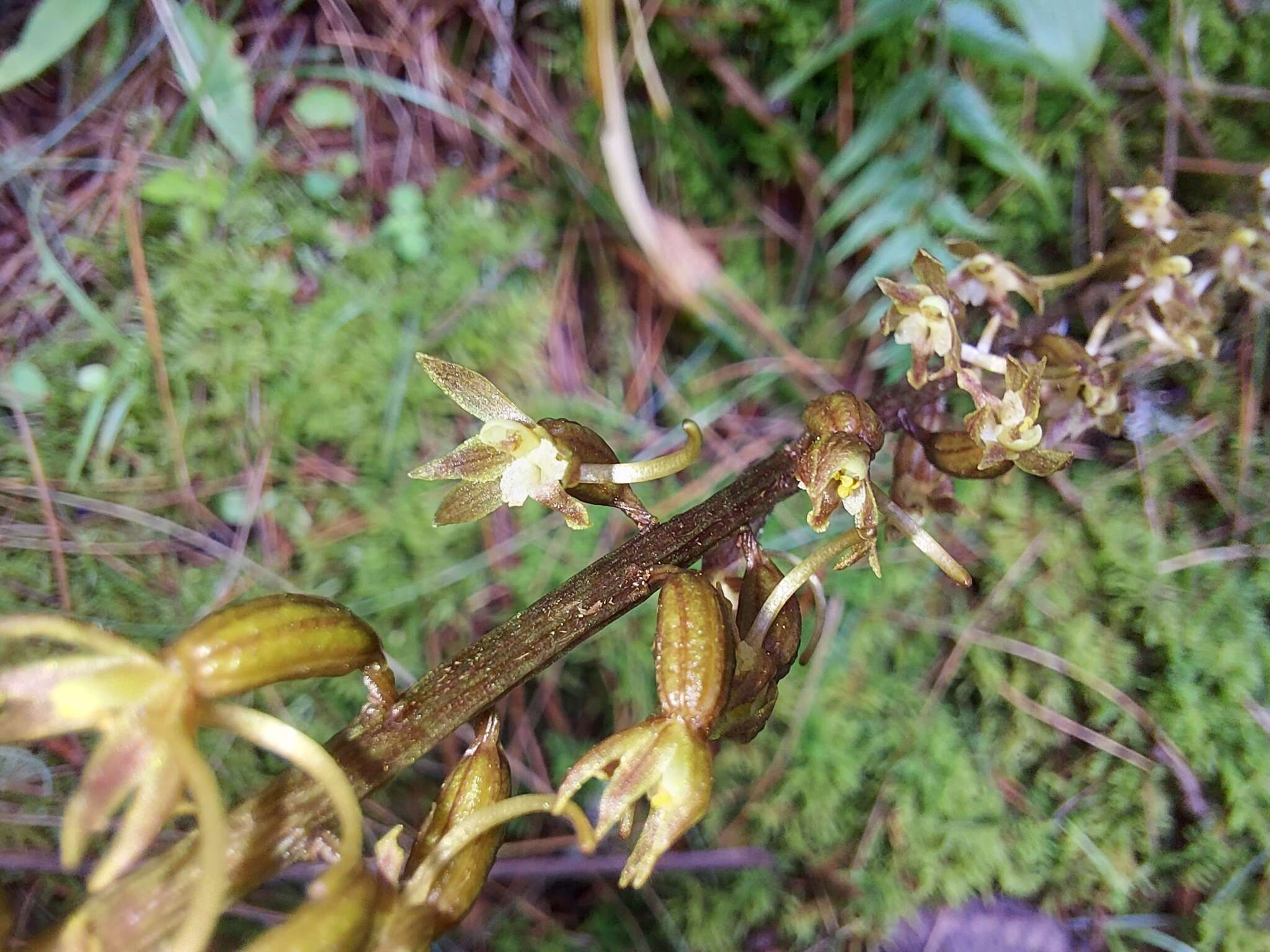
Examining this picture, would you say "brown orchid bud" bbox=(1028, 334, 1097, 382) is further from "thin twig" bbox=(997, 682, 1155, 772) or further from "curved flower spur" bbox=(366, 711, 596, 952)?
"curved flower spur" bbox=(366, 711, 596, 952)

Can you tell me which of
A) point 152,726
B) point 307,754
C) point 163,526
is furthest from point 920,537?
point 163,526

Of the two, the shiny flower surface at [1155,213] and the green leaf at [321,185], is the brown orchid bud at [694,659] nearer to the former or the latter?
the shiny flower surface at [1155,213]

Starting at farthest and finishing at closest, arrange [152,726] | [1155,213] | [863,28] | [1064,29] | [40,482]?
1. [40,482]
2. [863,28]
3. [1155,213]
4. [1064,29]
5. [152,726]

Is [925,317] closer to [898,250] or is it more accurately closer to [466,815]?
[898,250]

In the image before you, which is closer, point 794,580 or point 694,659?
point 694,659

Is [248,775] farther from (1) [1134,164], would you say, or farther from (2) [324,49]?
(1) [1134,164]
